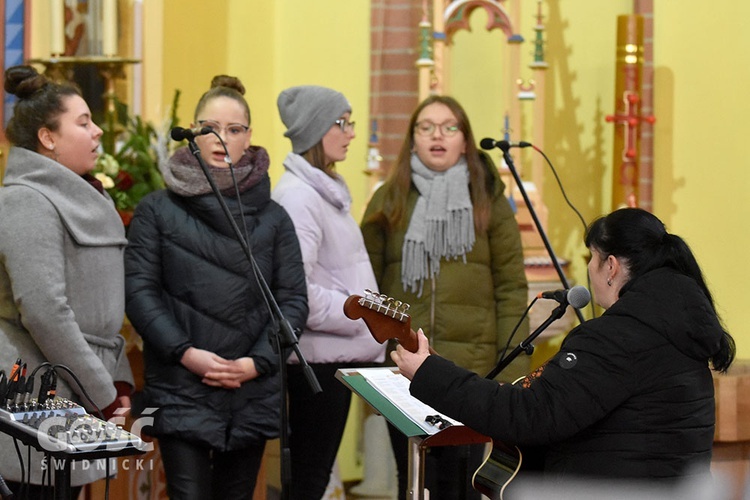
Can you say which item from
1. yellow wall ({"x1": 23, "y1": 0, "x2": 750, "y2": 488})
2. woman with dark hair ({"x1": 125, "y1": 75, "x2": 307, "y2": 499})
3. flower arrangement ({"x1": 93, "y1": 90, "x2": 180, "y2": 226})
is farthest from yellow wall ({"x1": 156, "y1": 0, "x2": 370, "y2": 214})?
woman with dark hair ({"x1": 125, "y1": 75, "x2": 307, "y2": 499})

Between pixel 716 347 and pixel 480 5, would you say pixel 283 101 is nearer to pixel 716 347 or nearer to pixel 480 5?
pixel 480 5

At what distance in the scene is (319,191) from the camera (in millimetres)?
3887

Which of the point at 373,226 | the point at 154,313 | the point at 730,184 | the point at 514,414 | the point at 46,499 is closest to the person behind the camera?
the point at 514,414

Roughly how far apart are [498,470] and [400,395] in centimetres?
35

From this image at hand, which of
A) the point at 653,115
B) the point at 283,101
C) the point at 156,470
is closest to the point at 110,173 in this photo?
the point at 283,101

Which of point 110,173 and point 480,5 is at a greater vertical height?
point 480,5

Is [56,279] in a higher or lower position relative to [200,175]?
lower

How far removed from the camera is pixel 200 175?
3494mm

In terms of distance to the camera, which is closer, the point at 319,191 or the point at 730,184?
the point at 319,191

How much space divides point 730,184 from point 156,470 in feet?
9.92

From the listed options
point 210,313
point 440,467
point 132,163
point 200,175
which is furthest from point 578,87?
point 210,313

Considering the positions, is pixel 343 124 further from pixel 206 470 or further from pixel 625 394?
pixel 625 394

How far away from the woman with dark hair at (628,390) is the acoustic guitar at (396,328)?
0.43 feet

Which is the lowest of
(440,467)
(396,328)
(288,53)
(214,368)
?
(440,467)
